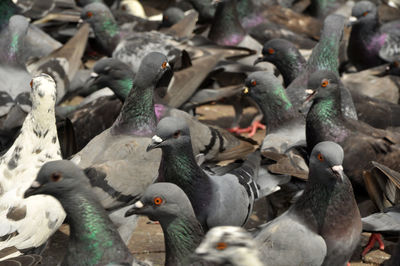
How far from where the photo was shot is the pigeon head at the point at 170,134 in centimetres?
547

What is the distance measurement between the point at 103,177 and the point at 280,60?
2949 millimetres

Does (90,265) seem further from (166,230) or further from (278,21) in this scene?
(278,21)

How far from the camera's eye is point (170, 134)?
5.49m

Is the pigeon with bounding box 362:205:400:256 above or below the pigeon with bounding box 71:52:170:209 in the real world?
below

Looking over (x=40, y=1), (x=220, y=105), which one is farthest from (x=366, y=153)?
(x=40, y=1)

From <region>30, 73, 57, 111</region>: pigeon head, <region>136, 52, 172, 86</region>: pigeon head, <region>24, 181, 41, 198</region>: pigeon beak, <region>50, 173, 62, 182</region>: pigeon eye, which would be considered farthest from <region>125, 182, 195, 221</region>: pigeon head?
<region>136, 52, 172, 86</region>: pigeon head

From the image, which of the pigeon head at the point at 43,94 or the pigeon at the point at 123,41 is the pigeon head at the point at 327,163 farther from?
the pigeon at the point at 123,41

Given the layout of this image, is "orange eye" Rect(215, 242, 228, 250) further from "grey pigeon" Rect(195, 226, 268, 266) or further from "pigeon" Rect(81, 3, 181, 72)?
"pigeon" Rect(81, 3, 181, 72)

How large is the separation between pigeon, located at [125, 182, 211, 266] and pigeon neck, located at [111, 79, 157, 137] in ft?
5.36

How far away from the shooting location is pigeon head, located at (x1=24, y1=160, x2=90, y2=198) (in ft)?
15.3

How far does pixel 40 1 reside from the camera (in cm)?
1023

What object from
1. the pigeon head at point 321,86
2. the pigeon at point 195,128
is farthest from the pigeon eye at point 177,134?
the pigeon head at point 321,86

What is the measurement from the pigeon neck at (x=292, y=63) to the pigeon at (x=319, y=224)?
9.97ft

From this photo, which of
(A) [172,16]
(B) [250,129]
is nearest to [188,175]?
(B) [250,129]
